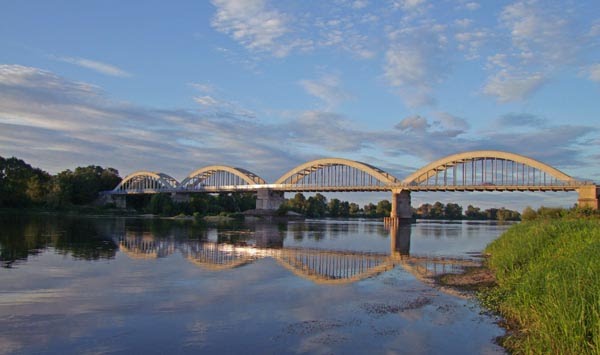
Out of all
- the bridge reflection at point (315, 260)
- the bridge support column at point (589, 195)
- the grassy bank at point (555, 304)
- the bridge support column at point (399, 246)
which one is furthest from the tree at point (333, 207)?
the grassy bank at point (555, 304)

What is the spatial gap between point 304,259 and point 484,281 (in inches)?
323

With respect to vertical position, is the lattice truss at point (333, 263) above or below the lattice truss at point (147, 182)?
below

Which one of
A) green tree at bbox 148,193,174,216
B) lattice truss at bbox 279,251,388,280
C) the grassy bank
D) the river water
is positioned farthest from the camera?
green tree at bbox 148,193,174,216

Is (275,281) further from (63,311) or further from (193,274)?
(63,311)

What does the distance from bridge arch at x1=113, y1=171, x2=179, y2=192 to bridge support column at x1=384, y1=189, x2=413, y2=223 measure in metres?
55.9

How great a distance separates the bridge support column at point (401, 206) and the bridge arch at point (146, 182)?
5589 cm

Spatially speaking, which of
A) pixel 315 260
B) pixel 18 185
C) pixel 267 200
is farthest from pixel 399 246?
pixel 18 185

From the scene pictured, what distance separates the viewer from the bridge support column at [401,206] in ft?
263

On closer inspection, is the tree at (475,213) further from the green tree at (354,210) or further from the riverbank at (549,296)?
the riverbank at (549,296)

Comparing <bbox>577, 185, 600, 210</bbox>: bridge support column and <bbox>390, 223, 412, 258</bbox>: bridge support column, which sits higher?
<bbox>577, 185, 600, 210</bbox>: bridge support column

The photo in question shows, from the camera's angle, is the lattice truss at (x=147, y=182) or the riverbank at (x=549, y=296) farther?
the lattice truss at (x=147, y=182)

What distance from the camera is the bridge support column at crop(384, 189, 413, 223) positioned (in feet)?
263

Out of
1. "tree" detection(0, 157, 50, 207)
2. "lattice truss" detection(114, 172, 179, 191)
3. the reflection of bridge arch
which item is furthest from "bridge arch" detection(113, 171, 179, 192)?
the reflection of bridge arch

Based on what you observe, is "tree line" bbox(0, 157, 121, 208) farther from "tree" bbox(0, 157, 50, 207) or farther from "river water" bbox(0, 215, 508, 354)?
"river water" bbox(0, 215, 508, 354)
